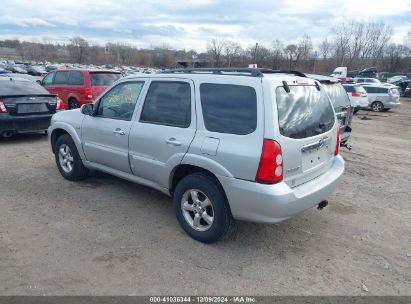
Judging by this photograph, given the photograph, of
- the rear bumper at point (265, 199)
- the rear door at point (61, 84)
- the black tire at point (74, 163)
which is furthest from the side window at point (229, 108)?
the rear door at point (61, 84)

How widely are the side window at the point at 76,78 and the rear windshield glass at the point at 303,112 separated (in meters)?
9.02

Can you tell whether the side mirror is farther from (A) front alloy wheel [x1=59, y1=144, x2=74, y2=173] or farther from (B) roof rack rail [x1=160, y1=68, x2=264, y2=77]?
(B) roof rack rail [x1=160, y1=68, x2=264, y2=77]

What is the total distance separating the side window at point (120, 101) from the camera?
437 cm

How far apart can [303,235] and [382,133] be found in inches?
366

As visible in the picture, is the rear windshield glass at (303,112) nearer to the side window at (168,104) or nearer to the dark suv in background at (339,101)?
the side window at (168,104)

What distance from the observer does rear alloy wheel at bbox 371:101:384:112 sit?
63.1 ft

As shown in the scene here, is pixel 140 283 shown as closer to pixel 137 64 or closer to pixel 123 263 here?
pixel 123 263

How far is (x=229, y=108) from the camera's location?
11.1 feet

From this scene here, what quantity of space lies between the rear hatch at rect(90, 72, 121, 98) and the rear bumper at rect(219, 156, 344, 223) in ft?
28.5

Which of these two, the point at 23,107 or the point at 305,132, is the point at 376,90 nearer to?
the point at 23,107

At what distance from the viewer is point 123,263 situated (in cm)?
328

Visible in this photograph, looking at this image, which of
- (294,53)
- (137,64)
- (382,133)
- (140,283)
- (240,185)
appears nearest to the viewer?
(140,283)

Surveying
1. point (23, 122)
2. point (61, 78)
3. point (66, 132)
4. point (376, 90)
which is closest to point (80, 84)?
point (61, 78)

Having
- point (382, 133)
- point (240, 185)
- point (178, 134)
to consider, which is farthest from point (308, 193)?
point (382, 133)
